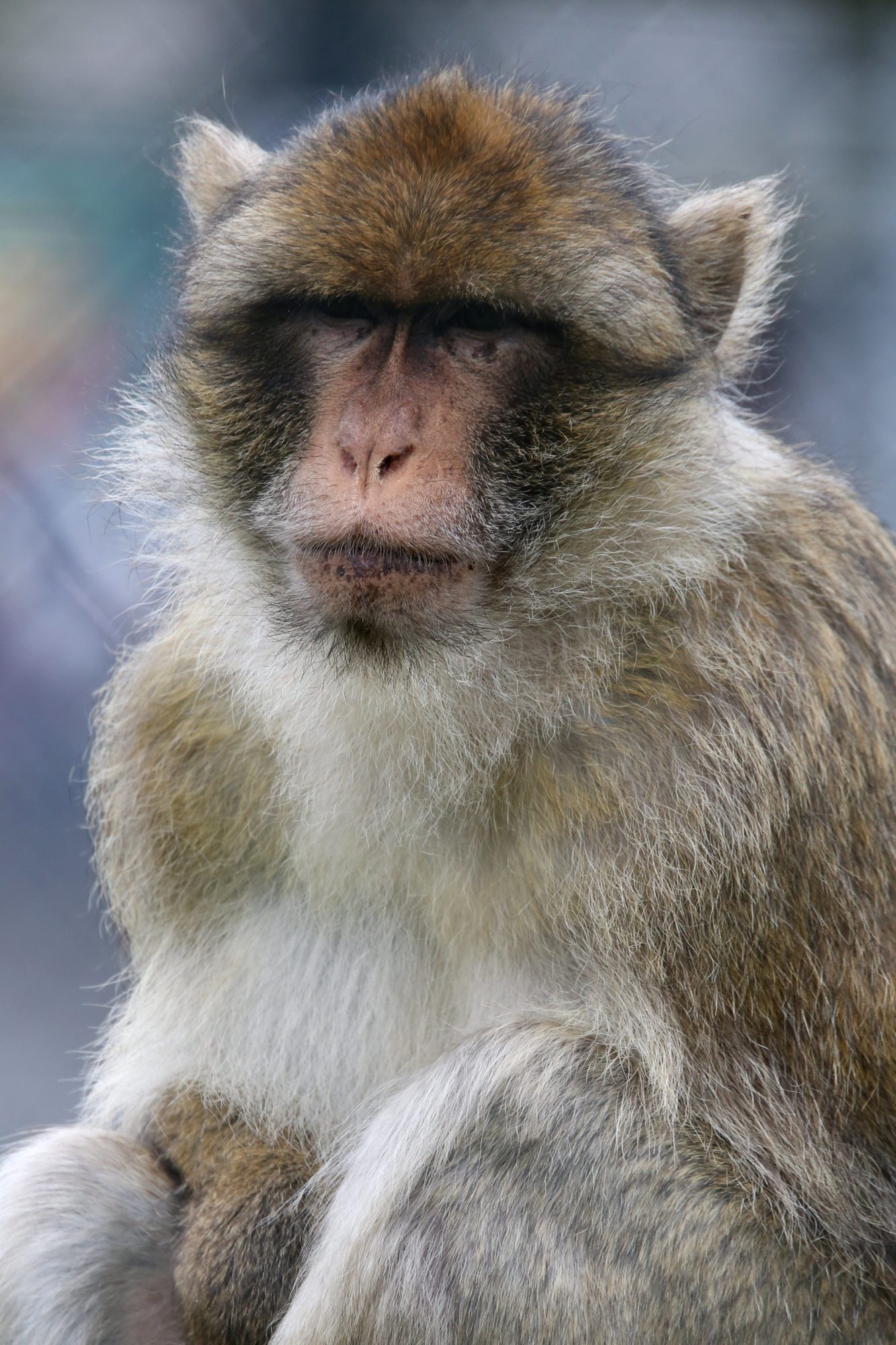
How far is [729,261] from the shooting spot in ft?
8.70

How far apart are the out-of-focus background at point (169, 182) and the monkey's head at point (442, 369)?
219 cm

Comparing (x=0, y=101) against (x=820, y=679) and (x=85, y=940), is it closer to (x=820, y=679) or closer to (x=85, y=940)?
(x=85, y=940)

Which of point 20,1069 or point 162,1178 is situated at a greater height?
point 162,1178

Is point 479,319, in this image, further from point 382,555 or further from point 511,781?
point 511,781

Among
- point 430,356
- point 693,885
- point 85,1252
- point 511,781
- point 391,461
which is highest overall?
point 430,356

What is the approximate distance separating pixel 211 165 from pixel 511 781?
4.22 feet

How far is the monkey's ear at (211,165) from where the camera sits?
285 centimetres

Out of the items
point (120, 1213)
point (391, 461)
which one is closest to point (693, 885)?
point (391, 461)

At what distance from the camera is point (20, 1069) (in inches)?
187

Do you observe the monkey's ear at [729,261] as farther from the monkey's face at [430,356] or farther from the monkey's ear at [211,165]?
the monkey's ear at [211,165]

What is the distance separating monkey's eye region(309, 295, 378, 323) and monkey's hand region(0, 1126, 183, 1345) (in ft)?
4.82

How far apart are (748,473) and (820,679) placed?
36cm

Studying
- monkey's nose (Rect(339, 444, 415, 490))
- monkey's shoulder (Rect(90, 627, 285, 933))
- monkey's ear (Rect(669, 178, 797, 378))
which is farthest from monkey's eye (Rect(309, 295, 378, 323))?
monkey's shoulder (Rect(90, 627, 285, 933))

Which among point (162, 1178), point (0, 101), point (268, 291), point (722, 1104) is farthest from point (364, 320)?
point (0, 101)
